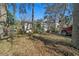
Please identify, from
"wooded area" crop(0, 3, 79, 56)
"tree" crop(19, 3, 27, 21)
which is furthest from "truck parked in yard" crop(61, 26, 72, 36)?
"tree" crop(19, 3, 27, 21)

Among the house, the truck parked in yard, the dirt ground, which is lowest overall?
the dirt ground

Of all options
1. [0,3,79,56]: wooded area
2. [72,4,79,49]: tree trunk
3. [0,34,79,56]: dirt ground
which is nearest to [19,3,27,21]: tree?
[0,3,79,56]: wooded area

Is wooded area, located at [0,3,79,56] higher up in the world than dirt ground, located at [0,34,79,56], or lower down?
higher up

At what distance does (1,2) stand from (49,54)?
873mm

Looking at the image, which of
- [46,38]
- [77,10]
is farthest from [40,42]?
[77,10]

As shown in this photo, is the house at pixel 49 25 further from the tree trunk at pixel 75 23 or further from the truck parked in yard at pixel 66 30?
the tree trunk at pixel 75 23

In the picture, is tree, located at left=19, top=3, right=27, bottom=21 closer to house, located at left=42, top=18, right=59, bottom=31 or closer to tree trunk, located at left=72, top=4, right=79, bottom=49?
house, located at left=42, top=18, right=59, bottom=31

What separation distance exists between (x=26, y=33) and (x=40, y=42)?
0.21m

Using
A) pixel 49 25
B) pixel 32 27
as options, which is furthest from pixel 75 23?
pixel 32 27

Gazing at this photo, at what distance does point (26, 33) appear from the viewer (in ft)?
20.5

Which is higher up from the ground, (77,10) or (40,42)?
(77,10)

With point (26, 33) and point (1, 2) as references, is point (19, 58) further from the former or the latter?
point (1, 2)

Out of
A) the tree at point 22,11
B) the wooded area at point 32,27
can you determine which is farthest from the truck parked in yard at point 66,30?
Answer: the tree at point 22,11

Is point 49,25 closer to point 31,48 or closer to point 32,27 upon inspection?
point 32,27
